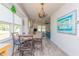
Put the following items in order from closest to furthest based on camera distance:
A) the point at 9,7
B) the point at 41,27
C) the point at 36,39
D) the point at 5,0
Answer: the point at 5,0, the point at 9,7, the point at 36,39, the point at 41,27

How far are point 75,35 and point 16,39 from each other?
253 centimetres

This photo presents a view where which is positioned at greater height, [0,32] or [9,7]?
[9,7]

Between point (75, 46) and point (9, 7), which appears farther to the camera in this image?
point (9, 7)

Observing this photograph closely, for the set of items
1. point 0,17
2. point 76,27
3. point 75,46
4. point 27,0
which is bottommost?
point 75,46

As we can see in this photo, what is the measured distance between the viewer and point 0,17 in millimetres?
3514

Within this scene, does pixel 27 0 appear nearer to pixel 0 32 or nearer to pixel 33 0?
pixel 33 0

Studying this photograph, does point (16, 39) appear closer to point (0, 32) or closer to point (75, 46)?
point (0, 32)

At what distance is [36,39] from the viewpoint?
5.64 m

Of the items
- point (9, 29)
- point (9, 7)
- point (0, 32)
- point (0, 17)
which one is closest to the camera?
point (0, 17)

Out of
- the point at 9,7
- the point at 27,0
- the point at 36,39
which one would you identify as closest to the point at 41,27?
the point at 36,39

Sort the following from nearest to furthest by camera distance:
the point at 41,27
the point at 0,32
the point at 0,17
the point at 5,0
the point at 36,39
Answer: the point at 5,0 < the point at 0,17 < the point at 0,32 < the point at 36,39 < the point at 41,27

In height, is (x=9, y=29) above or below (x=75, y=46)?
above

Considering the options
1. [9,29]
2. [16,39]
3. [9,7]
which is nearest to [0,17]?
[9,7]

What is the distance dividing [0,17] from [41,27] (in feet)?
47.3
